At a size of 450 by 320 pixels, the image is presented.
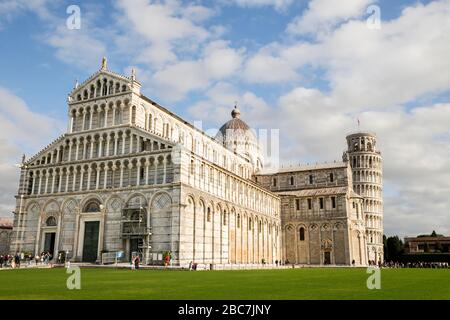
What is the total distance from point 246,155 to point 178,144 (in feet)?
120

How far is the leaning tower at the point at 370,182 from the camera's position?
8788cm

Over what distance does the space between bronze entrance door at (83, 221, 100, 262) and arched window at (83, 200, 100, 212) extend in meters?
1.27

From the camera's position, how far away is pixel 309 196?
6531cm

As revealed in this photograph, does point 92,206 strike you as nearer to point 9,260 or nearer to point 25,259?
point 25,259

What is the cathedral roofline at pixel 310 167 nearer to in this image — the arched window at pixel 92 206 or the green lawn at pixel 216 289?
the arched window at pixel 92 206

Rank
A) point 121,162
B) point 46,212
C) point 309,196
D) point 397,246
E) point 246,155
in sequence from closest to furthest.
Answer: point 121,162
point 46,212
point 309,196
point 246,155
point 397,246

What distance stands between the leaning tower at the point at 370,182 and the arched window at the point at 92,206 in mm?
58893

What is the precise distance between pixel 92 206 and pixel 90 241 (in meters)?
3.51

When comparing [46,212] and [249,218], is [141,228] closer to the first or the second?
[46,212]

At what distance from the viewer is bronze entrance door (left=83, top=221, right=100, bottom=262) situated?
4147 centimetres

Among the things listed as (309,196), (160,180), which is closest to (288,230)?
(309,196)

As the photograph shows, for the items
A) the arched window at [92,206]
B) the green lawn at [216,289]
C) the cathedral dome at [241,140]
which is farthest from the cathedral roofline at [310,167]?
the green lawn at [216,289]

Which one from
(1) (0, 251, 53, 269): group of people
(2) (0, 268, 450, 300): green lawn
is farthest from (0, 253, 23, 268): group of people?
(2) (0, 268, 450, 300): green lawn

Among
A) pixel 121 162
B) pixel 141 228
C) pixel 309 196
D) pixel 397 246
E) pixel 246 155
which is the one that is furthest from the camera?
pixel 397 246
